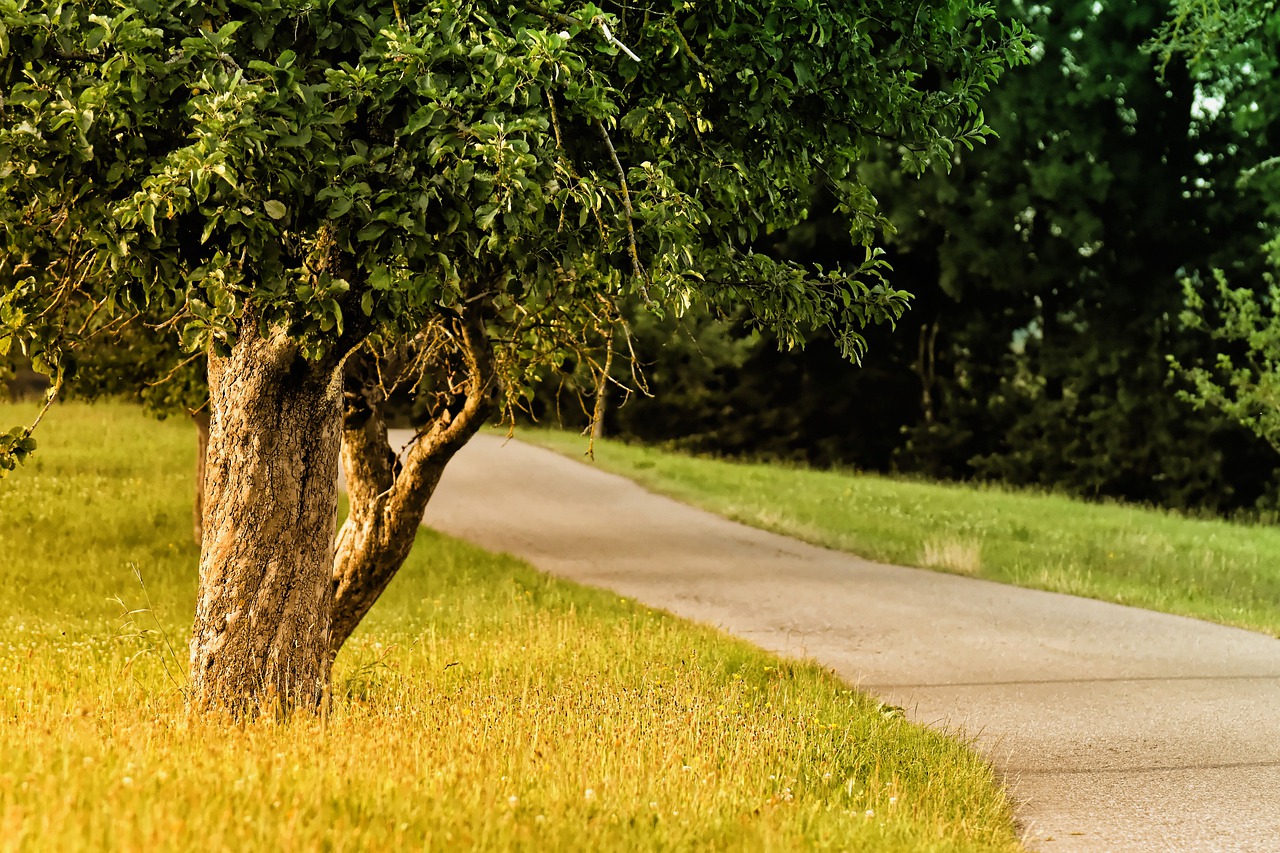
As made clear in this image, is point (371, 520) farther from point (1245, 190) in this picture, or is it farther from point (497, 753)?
point (1245, 190)

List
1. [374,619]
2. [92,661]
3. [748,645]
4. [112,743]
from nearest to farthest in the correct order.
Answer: [112,743], [92,661], [748,645], [374,619]

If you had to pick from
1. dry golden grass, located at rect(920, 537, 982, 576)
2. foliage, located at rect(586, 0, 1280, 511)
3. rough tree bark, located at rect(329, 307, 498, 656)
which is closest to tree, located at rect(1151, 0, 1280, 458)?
foliage, located at rect(586, 0, 1280, 511)

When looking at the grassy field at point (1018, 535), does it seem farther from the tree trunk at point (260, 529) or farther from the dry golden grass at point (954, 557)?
the tree trunk at point (260, 529)

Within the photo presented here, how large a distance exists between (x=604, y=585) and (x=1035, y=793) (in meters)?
7.22

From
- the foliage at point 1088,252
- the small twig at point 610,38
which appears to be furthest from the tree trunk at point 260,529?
the foliage at point 1088,252

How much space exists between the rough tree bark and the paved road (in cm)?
334

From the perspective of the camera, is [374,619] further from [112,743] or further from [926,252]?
[926,252]

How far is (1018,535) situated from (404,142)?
47.2 ft

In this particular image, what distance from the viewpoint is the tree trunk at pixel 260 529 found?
242 inches

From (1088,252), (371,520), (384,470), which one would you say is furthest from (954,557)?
(1088,252)

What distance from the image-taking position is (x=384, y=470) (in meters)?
8.23

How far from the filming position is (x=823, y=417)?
120 ft

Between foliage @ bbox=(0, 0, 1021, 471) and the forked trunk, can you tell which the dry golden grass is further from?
foliage @ bbox=(0, 0, 1021, 471)

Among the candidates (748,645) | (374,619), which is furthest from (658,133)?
(374,619)
